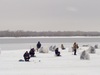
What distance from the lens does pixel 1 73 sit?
19.1 metres

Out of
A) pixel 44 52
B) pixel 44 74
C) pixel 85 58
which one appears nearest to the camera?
pixel 44 74

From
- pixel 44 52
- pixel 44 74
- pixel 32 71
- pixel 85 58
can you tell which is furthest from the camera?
pixel 44 52

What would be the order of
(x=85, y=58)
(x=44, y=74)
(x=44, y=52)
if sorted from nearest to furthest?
(x=44, y=74) < (x=85, y=58) < (x=44, y=52)

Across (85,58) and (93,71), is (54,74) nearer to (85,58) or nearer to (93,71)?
(93,71)

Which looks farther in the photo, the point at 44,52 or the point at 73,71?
the point at 44,52

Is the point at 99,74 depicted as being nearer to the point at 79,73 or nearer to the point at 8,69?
the point at 79,73

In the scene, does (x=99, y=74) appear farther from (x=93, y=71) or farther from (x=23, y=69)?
(x=23, y=69)

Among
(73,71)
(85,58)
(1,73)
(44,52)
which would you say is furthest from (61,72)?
(44,52)

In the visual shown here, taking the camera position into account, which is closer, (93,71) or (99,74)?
(99,74)

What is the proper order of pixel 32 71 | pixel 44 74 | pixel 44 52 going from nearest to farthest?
pixel 44 74 < pixel 32 71 < pixel 44 52

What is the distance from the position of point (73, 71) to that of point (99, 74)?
5.65 ft

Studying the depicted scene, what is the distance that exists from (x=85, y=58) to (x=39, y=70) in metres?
7.89

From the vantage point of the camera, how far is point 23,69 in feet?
68.9

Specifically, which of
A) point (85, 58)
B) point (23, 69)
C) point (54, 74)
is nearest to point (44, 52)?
point (85, 58)
